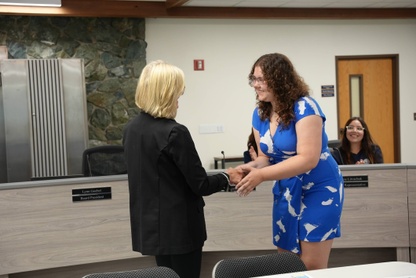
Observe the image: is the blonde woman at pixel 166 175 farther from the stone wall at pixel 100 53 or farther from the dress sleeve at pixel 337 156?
the stone wall at pixel 100 53

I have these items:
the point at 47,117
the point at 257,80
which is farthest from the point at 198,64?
the point at 257,80

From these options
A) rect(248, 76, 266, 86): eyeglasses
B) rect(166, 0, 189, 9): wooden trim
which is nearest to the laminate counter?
rect(248, 76, 266, 86): eyeglasses

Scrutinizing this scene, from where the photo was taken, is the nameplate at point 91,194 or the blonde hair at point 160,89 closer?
the blonde hair at point 160,89

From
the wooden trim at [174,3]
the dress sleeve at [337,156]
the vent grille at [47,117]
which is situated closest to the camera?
the dress sleeve at [337,156]

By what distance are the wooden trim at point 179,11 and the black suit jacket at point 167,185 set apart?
13.2 ft

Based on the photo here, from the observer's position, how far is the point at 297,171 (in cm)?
223

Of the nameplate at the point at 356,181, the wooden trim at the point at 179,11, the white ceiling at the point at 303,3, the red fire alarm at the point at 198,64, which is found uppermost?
the white ceiling at the point at 303,3

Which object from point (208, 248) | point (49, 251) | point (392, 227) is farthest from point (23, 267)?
point (392, 227)

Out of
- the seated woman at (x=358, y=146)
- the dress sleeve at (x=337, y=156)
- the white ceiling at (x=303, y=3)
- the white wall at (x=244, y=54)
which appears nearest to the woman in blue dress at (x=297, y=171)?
the dress sleeve at (x=337, y=156)

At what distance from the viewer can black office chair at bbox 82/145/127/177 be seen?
4219 millimetres

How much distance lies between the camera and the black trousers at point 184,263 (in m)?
2.30

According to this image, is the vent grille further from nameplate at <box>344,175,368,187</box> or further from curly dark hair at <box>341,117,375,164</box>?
nameplate at <box>344,175,368,187</box>

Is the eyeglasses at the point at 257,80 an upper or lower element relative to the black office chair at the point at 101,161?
upper

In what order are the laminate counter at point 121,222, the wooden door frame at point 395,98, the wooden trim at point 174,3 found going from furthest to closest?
the wooden door frame at point 395,98, the wooden trim at point 174,3, the laminate counter at point 121,222
